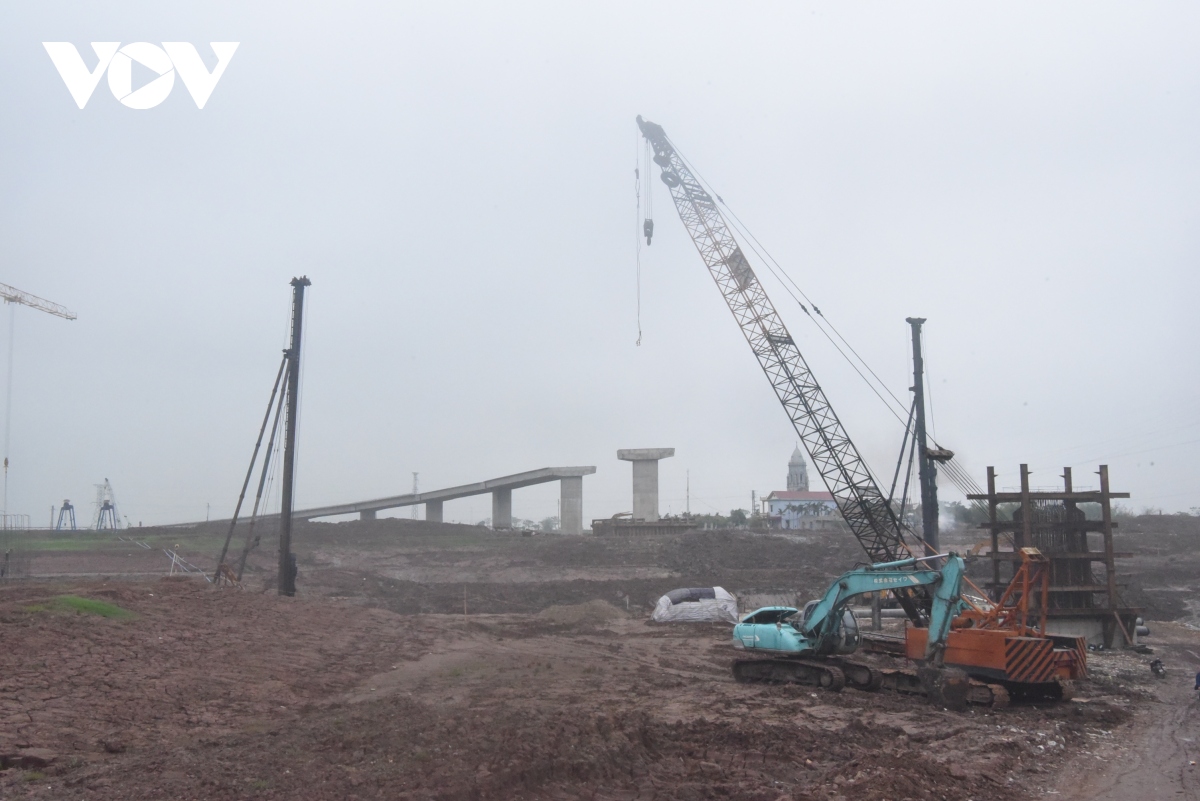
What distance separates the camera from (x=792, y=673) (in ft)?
57.4

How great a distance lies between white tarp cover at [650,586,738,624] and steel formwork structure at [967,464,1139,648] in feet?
32.6

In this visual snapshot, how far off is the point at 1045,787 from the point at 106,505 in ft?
260

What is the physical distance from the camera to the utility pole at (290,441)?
28.3 metres

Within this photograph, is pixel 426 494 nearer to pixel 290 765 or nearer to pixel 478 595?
pixel 478 595

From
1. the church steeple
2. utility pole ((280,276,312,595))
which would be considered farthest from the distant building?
utility pole ((280,276,312,595))

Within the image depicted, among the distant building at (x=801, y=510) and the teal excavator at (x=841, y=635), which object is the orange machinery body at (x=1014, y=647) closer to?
the teal excavator at (x=841, y=635)

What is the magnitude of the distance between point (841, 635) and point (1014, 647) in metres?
3.81

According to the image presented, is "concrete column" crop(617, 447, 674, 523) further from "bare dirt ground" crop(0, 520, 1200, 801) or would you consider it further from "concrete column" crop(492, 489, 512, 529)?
"bare dirt ground" crop(0, 520, 1200, 801)

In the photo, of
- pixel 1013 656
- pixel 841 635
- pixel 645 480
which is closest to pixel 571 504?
pixel 645 480

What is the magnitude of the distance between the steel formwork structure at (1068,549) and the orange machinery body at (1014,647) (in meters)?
6.65

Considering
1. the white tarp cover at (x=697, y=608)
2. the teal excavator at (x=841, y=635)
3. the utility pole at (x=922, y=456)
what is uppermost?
the utility pole at (x=922, y=456)

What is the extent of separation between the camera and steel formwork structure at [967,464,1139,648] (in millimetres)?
23312

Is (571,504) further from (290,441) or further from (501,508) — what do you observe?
(290,441)

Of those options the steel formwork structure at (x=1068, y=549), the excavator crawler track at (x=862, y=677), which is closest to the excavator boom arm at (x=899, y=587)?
the excavator crawler track at (x=862, y=677)
